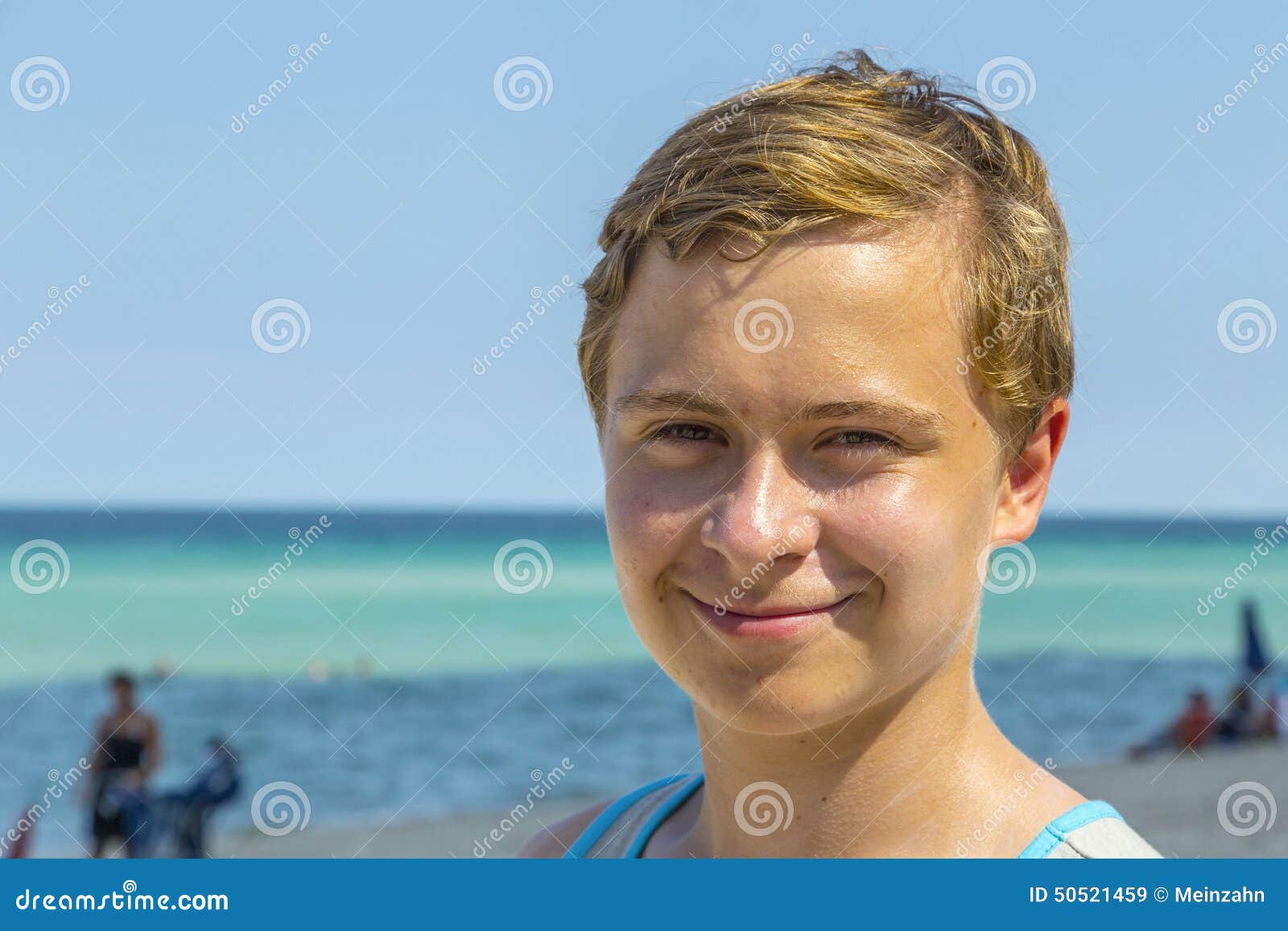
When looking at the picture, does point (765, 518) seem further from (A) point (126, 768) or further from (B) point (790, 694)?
(A) point (126, 768)

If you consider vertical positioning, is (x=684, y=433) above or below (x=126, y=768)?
below

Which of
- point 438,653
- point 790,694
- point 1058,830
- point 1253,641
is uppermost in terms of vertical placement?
point 438,653

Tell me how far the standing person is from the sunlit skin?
10.4 metres

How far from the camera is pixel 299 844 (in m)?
13.5

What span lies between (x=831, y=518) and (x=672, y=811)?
3.19ft

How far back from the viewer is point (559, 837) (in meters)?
2.73

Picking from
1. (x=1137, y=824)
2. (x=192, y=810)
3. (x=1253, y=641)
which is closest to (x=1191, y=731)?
(x=1253, y=641)

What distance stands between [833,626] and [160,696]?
2556cm

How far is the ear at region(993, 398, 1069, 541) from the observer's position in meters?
2.16

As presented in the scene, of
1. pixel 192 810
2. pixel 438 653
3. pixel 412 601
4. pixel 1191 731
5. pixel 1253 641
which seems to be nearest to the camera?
pixel 192 810

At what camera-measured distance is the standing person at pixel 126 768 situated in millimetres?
11125

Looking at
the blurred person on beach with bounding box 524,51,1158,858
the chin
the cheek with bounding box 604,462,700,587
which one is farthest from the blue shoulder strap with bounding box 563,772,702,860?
the cheek with bounding box 604,462,700,587

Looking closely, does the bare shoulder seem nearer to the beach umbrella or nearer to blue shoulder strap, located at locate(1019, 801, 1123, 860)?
blue shoulder strap, located at locate(1019, 801, 1123, 860)

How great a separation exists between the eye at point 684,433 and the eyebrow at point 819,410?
3 cm
